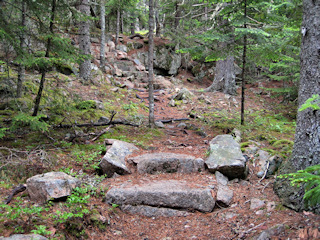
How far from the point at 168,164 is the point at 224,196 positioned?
5.71ft

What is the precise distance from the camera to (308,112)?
154 inches

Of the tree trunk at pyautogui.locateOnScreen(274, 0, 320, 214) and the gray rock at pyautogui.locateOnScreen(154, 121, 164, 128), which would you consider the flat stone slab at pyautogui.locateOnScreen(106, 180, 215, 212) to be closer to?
the tree trunk at pyautogui.locateOnScreen(274, 0, 320, 214)

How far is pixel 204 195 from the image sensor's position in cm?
473

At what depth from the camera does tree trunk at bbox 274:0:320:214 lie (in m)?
3.83

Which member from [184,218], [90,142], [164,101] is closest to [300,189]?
[184,218]

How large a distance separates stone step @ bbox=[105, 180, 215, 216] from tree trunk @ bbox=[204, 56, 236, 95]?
1287 cm

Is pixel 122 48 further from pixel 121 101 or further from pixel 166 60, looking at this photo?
pixel 121 101

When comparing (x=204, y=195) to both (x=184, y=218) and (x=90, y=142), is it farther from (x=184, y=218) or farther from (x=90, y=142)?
(x=90, y=142)

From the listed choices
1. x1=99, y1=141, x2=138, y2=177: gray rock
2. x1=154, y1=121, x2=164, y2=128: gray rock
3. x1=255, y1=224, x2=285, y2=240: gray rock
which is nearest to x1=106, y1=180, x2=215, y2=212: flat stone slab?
x1=99, y1=141, x2=138, y2=177: gray rock

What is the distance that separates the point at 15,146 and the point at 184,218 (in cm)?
475

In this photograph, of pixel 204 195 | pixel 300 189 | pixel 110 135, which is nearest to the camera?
pixel 300 189

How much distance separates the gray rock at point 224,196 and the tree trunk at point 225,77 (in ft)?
40.5

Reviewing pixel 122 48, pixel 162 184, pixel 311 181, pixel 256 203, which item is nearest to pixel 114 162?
pixel 162 184

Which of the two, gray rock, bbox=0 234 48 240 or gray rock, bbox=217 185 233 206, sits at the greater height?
gray rock, bbox=0 234 48 240
